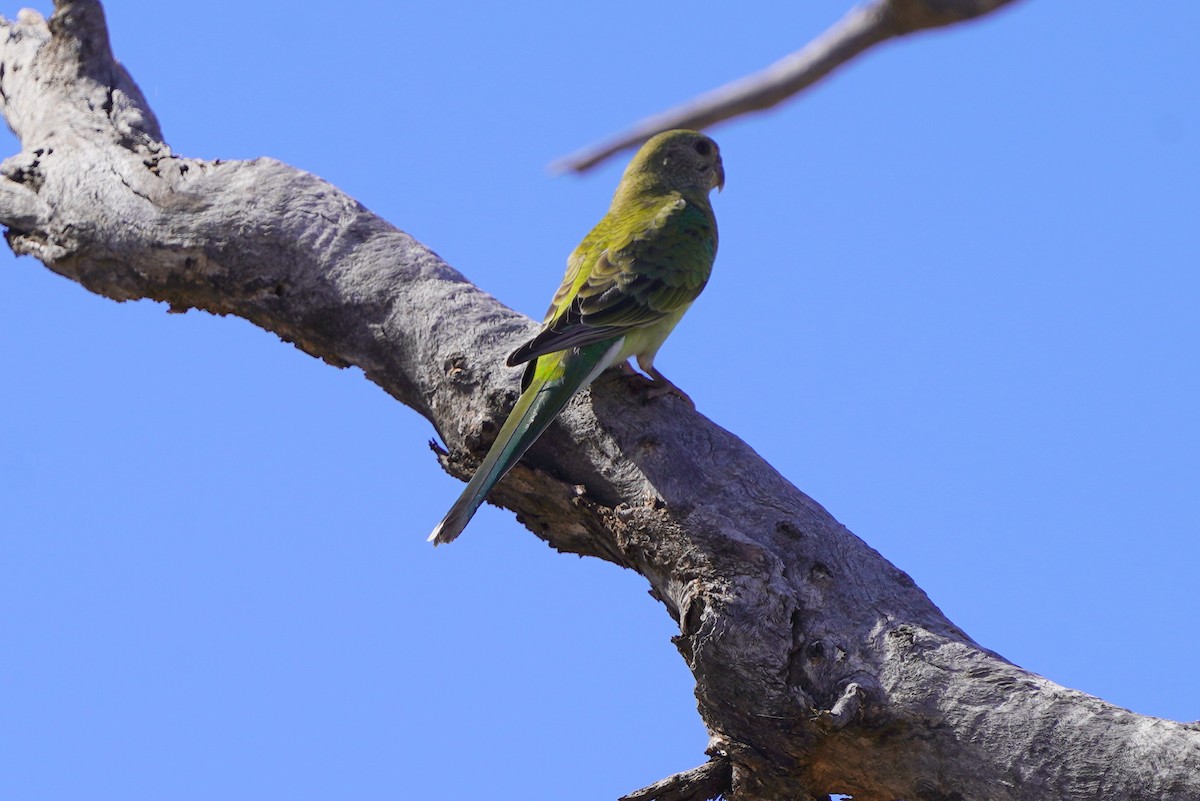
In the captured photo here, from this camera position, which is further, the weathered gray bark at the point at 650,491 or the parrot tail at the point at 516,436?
the parrot tail at the point at 516,436

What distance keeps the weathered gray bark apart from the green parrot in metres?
0.16

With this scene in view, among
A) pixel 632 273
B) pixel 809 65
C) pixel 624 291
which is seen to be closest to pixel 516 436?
pixel 624 291

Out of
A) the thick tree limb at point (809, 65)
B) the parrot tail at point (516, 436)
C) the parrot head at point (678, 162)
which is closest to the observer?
the thick tree limb at point (809, 65)

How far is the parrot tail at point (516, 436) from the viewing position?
14.3 feet

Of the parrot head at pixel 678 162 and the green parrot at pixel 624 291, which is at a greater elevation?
the parrot head at pixel 678 162

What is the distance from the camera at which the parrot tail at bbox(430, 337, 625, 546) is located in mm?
4352

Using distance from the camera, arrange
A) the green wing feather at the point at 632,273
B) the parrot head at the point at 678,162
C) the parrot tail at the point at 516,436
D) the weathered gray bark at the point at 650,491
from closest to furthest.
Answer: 1. the weathered gray bark at the point at 650,491
2. the parrot tail at the point at 516,436
3. the green wing feather at the point at 632,273
4. the parrot head at the point at 678,162

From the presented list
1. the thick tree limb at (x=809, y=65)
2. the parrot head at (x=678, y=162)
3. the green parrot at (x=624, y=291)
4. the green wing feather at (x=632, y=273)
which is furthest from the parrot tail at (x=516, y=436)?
the thick tree limb at (x=809, y=65)

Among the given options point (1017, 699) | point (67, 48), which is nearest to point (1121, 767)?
point (1017, 699)

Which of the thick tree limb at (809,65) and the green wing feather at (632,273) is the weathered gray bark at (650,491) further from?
the thick tree limb at (809,65)

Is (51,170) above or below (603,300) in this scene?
above

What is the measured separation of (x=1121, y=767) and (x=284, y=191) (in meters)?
3.89

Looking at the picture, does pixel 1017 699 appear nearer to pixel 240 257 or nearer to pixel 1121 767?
pixel 1121 767

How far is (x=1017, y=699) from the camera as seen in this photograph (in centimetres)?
353
